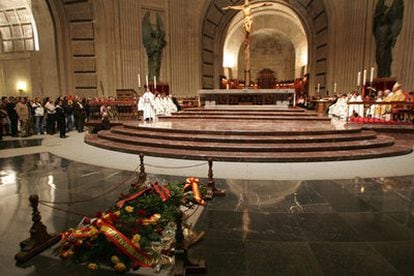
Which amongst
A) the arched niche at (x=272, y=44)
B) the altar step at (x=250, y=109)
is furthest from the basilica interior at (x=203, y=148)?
the arched niche at (x=272, y=44)

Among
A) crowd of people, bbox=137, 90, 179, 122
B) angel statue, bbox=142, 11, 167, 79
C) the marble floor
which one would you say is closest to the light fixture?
angel statue, bbox=142, 11, 167, 79

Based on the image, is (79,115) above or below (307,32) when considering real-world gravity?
below

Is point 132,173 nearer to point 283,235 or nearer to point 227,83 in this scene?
point 283,235

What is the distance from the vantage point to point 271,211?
3.26 metres

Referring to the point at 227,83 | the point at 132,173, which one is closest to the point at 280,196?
the point at 132,173

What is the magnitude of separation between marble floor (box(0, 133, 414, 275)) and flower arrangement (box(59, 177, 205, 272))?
17cm

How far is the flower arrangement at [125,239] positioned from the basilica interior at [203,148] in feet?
0.06

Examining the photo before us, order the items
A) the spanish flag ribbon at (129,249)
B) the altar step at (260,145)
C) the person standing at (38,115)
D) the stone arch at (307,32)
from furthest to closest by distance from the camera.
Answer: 1. the stone arch at (307,32)
2. the person standing at (38,115)
3. the altar step at (260,145)
4. the spanish flag ribbon at (129,249)

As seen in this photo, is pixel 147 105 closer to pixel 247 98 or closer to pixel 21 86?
pixel 247 98

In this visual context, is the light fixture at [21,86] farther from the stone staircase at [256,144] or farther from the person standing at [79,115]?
the stone staircase at [256,144]

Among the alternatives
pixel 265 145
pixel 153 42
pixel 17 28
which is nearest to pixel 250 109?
pixel 265 145

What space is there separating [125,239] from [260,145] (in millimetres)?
4685

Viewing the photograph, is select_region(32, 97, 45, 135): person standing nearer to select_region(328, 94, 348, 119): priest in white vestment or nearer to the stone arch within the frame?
the stone arch

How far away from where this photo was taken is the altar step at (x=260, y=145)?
19.5 ft
